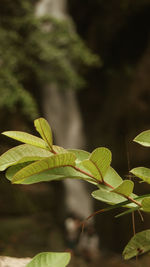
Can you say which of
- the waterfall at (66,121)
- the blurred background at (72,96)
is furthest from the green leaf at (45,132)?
the waterfall at (66,121)

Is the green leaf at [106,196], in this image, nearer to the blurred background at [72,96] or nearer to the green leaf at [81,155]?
the green leaf at [81,155]

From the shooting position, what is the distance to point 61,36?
253 centimetres

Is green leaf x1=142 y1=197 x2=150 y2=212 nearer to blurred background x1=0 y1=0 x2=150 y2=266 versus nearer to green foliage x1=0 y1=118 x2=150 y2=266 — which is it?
green foliage x1=0 y1=118 x2=150 y2=266

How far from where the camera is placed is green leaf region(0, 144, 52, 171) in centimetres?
25

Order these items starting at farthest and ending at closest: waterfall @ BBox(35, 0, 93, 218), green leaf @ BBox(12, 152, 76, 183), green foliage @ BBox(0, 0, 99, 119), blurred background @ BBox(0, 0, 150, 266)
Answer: waterfall @ BBox(35, 0, 93, 218)
blurred background @ BBox(0, 0, 150, 266)
green foliage @ BBox(0, 0, 99, 119)
green leaf @ BBox(12, 152, 76, 183)

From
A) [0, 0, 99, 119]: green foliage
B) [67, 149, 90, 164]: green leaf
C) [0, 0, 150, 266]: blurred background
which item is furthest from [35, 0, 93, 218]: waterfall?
[67, 149, 90, 164]: green leaf

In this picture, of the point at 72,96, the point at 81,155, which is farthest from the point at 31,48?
the point at 81,155

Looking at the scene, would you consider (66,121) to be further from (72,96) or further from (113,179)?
(113,179)

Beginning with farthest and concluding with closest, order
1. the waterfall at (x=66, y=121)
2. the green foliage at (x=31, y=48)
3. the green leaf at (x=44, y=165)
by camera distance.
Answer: the waterfall at (x=66, y=121) < the green foliage at (x=31, y=48) < the green leaf at (x=44, y=165)

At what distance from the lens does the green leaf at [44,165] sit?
23 cm

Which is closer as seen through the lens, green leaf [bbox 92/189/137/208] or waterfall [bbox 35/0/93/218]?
green leaf [bbox 92/189/137/208]

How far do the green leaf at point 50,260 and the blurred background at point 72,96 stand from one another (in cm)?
196

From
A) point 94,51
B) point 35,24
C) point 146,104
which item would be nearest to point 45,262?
point 35,24

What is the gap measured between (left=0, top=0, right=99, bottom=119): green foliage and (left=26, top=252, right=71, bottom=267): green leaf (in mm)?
2025
